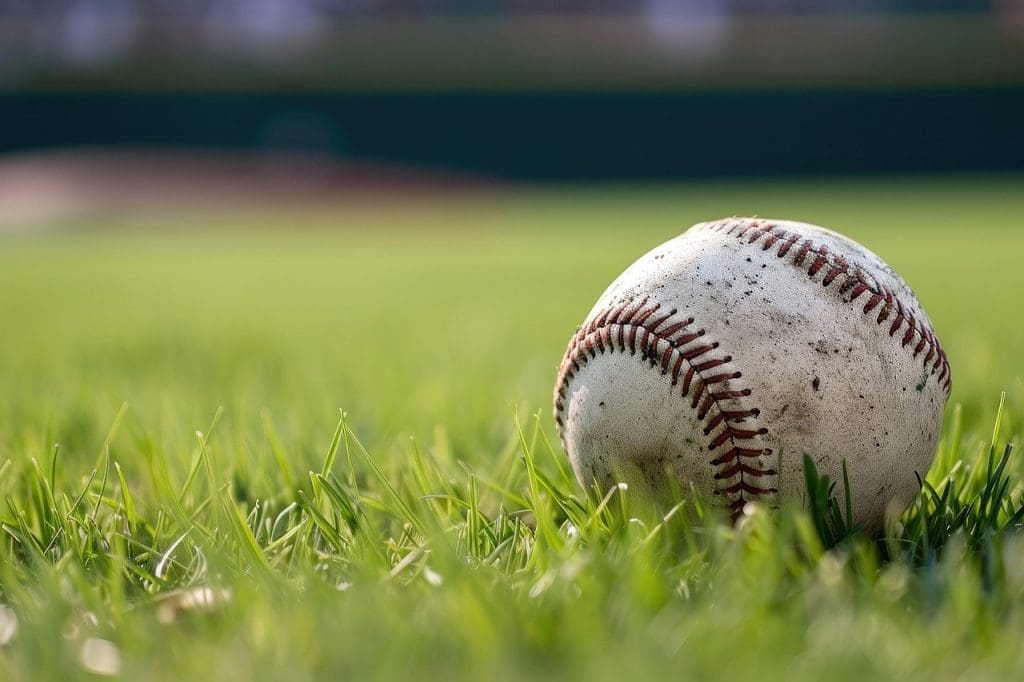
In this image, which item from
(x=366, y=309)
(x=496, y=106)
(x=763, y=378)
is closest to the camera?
(x=763, y=378)

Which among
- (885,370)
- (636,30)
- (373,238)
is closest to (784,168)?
(636,30)

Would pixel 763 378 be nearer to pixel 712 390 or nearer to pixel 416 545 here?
pixel 712 390

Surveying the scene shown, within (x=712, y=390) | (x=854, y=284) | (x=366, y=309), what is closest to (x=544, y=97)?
(x=366, y=309)

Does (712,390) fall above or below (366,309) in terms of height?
above

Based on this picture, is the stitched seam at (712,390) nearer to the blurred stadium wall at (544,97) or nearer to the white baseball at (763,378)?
the white baseball at (763,378)

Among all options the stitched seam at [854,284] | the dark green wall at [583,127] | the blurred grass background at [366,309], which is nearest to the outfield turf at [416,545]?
the blurred grass background at [366,309]

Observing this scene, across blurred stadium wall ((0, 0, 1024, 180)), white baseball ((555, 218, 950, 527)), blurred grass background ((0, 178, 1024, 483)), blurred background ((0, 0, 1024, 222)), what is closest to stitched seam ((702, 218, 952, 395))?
white baseball ((555, 218, 950, 527))
